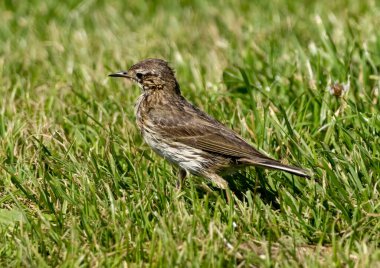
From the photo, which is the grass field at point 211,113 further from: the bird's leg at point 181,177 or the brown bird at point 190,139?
the brown bird at point 190,139

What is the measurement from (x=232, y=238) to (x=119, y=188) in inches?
49.5

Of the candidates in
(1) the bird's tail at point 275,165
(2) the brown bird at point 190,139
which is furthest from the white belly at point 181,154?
(1) the bird's tail at point 275,165

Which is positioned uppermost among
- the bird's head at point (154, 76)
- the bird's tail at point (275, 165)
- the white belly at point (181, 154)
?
the bird's head at point (154, 76)

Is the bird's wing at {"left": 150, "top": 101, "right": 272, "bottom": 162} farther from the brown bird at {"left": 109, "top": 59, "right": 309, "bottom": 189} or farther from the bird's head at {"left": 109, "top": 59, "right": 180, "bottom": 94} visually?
the bird's head at {"left": 109, "top": 59, "right": 180, "bottom": 94}

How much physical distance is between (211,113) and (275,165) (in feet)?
5.95

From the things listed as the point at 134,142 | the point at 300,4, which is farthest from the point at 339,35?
the point at 134,142

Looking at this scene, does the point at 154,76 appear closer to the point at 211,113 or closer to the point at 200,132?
the point at 211,113

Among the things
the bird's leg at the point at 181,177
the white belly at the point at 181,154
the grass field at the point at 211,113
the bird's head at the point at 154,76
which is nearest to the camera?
the grass field at the point at 211,113

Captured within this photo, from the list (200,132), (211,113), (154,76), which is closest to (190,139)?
(200,132)

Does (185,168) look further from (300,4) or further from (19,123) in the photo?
(300,4)

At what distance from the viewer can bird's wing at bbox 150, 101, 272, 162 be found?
681 centimetres

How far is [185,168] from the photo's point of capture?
22.9 feet

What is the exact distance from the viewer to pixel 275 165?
6410 mm

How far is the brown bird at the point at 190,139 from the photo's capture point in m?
6.83
